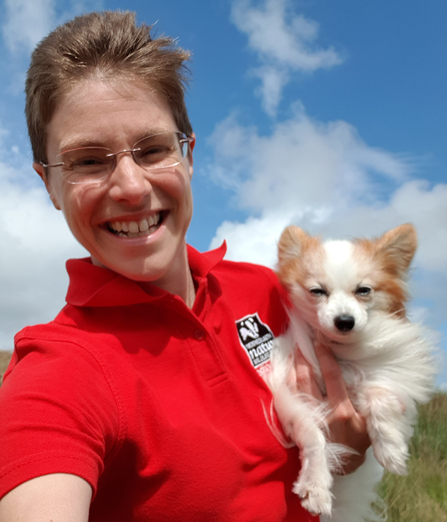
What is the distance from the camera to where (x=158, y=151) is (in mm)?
1875

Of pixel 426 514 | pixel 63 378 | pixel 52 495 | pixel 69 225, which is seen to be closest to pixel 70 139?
pixel 69 225

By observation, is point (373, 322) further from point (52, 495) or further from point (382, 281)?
point (52, 495)

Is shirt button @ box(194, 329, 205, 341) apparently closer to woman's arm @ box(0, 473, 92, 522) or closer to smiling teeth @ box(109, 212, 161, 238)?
smiling teeth @ box(109, 212, 161, 238)

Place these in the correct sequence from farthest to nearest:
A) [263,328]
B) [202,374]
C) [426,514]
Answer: [426,514] < [263,328] < [202,374]

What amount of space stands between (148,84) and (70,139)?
1.22 feet

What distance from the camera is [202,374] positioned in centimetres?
174

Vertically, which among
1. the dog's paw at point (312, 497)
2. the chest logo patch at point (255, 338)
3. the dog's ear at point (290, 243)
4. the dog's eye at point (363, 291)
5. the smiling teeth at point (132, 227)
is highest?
the dog's ear at point (290, 243)

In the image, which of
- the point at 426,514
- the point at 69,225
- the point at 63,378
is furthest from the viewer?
the point at 426,514

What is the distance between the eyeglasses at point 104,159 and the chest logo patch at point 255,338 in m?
0.78

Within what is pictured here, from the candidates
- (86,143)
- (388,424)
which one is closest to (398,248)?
(388,424)

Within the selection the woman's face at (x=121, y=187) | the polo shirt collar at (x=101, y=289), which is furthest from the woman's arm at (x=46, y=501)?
the woman's face at (x=121, y=187)

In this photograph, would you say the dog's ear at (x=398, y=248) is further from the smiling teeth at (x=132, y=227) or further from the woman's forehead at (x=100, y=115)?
the woman's forehead at (x=100, y=115)

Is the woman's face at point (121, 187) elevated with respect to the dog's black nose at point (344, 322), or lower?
elevated

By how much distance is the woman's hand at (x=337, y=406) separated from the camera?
7.38ft
